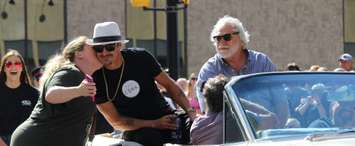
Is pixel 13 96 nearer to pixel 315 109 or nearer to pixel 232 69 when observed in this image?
pixel 232 69

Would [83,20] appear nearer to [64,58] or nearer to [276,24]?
[276,24]

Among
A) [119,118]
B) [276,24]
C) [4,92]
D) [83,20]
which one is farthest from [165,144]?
[276,24]

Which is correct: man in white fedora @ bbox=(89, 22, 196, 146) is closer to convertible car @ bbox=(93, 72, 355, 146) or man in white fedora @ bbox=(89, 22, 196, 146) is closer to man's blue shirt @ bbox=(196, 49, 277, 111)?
man's blue shirt @ bbox=(196, 49, 277, 111)

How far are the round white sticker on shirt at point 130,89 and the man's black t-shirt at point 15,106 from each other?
2599 mm

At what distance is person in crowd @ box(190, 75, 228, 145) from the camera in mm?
5457

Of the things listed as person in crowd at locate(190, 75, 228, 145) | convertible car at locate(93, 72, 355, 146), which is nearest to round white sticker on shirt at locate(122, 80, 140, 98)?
person in crowd at locate(190, 75, 228, 145)

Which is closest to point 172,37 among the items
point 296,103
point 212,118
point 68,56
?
point 68,56

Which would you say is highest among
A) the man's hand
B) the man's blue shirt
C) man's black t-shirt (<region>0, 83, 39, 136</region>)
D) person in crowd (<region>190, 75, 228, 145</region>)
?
the man's blue shirt

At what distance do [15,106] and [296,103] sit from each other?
4.44 metres

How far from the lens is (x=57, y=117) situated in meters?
5.96

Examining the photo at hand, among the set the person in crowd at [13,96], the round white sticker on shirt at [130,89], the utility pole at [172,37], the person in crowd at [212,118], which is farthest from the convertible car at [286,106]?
the utility pole at [172,37]

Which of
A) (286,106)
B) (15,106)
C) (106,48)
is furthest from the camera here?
(15,106)

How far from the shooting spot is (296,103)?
16.6ft

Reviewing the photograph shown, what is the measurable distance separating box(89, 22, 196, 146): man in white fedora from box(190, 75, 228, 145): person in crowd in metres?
0.76
